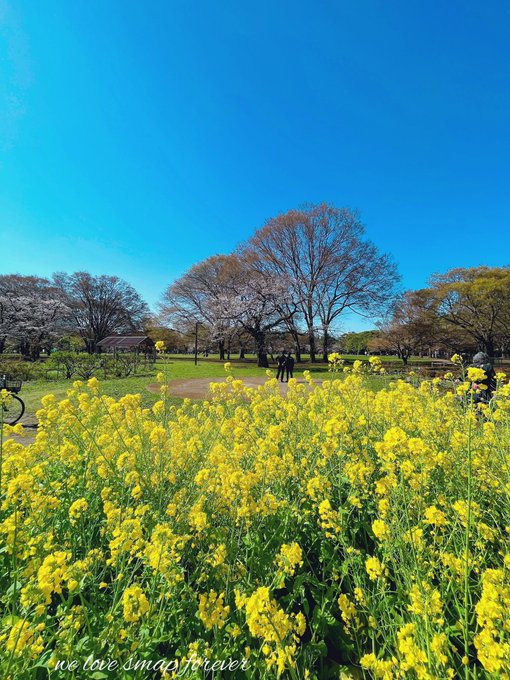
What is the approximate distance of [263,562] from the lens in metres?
1.78

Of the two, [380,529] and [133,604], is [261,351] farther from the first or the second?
[133,604]

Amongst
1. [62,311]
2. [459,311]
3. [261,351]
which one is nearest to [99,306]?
[62,311]

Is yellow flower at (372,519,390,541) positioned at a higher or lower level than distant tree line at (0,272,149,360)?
lower

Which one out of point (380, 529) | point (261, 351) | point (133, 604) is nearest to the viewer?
point (133, 604)

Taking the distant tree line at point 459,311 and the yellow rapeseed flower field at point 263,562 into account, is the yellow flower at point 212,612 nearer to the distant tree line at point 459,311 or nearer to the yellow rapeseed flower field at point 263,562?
the yellow rapeseed flower field at point 263,562

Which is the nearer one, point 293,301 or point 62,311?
point 293,301

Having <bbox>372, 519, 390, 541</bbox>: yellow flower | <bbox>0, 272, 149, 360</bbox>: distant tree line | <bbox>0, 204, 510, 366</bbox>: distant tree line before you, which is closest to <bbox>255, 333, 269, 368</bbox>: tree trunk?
<bbox>0, 204, 510, 366</bbox>: distant tree line

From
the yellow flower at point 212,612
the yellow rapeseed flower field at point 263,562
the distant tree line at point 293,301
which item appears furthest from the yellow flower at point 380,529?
the distant tree line at point 293,301

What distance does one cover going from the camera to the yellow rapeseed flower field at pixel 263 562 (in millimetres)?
1221

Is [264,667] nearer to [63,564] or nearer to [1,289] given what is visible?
[63,564]

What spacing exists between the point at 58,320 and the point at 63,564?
4377cm

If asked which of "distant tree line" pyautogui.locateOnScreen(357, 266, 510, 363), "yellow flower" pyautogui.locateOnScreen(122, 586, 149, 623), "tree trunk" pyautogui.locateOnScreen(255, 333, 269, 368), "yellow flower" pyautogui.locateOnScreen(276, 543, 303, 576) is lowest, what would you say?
"yellow flower" pyautogui.locateOnScreen(122, 586, 149, 623)

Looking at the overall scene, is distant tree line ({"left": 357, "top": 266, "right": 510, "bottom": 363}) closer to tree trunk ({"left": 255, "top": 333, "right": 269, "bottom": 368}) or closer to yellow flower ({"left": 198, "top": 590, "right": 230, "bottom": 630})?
tree trunk ({"left": 255, "top": 333, "right": 269, "bottom": 368})

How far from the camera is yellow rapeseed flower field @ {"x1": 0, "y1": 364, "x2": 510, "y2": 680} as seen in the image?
4.00ft
